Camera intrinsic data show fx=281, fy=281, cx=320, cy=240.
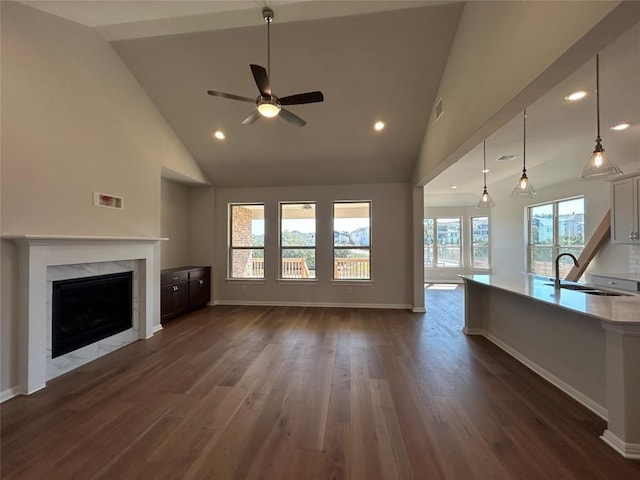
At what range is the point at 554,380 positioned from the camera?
2.72m

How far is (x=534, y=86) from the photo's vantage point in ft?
6.08

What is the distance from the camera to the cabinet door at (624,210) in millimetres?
4078

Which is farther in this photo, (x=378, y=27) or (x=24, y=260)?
(x=378, y=27)

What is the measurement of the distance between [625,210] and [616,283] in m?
1.11

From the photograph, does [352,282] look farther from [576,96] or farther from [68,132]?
[68,132]

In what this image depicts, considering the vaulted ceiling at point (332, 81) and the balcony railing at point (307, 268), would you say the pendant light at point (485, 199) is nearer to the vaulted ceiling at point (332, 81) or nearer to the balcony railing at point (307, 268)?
the vaulted ceiling at point (332, 81)

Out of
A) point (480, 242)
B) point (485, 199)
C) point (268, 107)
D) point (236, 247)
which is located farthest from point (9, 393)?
point (480, 242)

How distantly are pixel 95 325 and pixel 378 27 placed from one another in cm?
492

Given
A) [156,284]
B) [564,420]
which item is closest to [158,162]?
[156,284]

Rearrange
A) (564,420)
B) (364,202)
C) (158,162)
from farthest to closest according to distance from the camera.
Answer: (364,202)
(158,162)
(564,420)

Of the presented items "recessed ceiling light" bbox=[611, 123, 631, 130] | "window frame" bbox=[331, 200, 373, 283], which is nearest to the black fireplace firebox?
"window frame" bbox=[331, 200, 373, 283]

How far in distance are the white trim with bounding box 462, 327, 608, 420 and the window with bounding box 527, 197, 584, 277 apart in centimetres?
378

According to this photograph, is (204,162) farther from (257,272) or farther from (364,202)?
(364,202)

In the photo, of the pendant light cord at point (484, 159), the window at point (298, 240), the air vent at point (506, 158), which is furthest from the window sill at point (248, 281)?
the air vent at point (506, 158)
